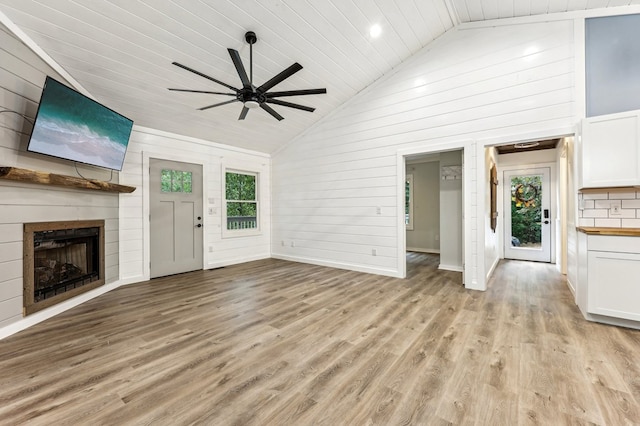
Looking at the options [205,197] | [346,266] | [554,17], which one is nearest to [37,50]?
[205,197]

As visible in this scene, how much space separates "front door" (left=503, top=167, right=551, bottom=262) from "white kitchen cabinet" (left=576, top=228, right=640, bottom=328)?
358cm

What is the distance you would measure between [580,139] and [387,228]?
8.58 feet

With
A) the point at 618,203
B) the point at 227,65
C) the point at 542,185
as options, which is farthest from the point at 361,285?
the point at 542,185

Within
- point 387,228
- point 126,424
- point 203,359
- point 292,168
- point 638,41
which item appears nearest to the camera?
point 126,424

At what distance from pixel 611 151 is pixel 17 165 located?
592cm

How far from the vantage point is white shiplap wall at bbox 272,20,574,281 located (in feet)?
11.3

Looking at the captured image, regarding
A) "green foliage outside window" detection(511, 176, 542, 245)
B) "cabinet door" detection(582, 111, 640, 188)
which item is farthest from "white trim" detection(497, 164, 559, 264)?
"cabinet door" detection(582, 111, 640, 188)

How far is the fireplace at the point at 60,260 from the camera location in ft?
8.89

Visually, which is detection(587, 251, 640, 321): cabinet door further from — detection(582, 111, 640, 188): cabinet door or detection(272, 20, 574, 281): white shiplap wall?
detection(272, 20, 574, 281): white shiplap wall

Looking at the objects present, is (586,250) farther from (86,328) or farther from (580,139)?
(86,328)

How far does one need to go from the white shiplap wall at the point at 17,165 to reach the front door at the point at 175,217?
1557 mm

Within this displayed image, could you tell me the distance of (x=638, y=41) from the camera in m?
2.92

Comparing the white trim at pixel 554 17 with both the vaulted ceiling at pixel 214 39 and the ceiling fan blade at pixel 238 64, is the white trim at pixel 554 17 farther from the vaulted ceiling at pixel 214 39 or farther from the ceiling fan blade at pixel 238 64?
the ceiling fan blade at pixel 238 64

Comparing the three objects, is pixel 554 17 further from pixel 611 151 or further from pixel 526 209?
pixel 526 209
